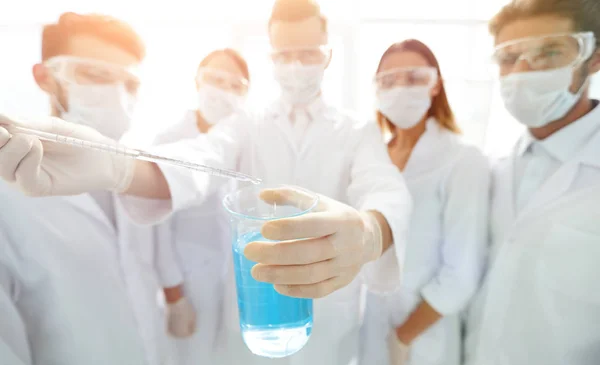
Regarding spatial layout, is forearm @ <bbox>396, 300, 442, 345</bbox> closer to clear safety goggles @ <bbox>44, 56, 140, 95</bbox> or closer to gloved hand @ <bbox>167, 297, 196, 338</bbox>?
gloved hand @ <bbox>167, 297, 196, 338</bbox>

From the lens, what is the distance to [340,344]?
0.91 m

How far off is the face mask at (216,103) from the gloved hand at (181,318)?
564 millimetres

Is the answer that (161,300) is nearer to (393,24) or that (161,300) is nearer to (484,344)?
(484,344)

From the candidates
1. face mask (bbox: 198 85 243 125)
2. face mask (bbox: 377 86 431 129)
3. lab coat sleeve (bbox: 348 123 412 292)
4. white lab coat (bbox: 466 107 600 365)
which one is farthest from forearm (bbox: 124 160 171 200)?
white lab coat (bbox: 466 107 600 365)

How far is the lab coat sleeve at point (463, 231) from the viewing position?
80cm

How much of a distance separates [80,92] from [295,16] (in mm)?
549

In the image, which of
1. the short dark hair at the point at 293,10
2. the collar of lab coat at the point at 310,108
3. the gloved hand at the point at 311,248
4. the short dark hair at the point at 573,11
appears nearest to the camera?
A: the gloved hand at the point at 311,248

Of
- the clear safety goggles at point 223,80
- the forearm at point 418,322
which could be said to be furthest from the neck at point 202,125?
the forearm at point 418,322

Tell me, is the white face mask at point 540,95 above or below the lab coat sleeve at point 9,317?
above

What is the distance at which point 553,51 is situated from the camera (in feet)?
2.27

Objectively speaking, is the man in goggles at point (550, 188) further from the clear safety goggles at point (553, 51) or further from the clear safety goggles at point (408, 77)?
the clear safety goggles at point (408, 77)

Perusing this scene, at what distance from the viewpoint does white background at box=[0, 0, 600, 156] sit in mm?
809

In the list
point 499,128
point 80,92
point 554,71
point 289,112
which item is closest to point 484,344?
point 499,128

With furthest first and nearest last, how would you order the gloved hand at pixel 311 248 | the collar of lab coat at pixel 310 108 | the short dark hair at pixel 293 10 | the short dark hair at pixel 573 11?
the collar of lab coat at pixel 310 108 < the short dark hair at pixel 293 10 < the short dark hair at pixel 573 11 < the gloved hand at pixel 311 248
